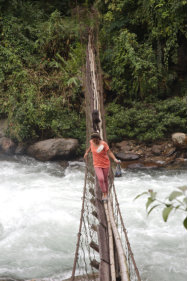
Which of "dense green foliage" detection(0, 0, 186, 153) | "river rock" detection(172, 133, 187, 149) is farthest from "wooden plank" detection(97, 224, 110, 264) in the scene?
"dense green foliage" detection(0, 0, 186, 153)

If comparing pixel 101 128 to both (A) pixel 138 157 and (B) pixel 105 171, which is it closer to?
(B) pixel 105 171

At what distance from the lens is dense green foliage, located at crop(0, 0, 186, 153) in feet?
23.3

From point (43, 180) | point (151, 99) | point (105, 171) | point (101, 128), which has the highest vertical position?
point (151, 99)

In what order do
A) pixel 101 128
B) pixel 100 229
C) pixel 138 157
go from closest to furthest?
pixel 100 229 < pixel 101 128 < pixel 138 157

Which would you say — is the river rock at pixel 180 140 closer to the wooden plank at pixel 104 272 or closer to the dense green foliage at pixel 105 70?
the dense green foliage at pixel 105 70

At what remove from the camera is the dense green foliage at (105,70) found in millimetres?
7105

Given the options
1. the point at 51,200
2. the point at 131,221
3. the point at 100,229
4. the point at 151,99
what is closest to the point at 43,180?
the point at 51,200

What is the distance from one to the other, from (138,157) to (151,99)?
2.07 m

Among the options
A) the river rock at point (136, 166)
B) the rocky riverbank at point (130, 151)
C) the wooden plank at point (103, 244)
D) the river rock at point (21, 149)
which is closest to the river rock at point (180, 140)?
the rocky riverbank at point (130, 151)

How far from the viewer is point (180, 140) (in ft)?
21.6

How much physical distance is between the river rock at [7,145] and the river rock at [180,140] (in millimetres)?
3957

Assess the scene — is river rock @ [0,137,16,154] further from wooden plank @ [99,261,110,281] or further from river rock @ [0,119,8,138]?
wooden plank @ [99,261,110,281]

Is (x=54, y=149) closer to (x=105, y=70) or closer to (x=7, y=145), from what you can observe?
(x=7, y=145)

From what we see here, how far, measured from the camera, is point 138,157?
6535mm
